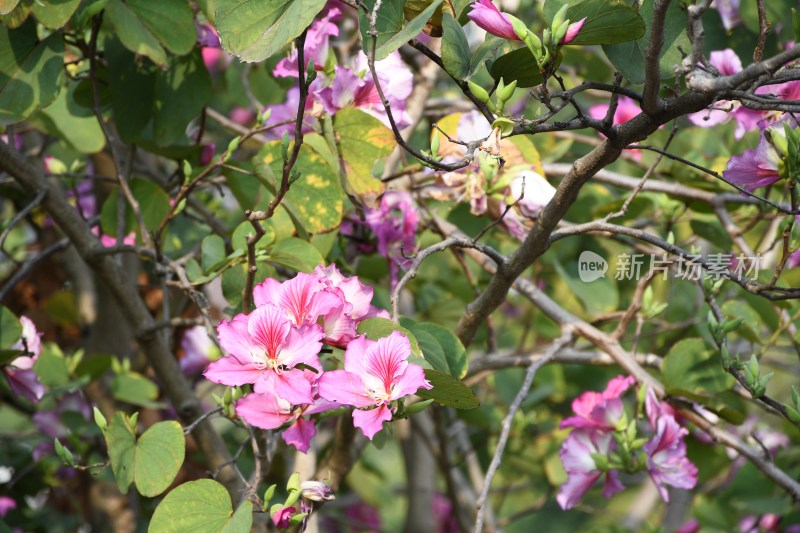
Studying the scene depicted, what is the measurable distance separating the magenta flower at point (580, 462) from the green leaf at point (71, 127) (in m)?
0.87

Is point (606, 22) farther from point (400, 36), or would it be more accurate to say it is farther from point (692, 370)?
point (692, 370)

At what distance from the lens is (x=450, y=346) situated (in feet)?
3.27

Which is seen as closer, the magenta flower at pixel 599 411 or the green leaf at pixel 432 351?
the green leaf at pixel 432 351

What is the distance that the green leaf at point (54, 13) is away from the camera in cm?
109

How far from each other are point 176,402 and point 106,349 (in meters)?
0.58

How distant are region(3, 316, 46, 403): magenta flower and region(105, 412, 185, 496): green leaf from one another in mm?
332

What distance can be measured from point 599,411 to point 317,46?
633 mm

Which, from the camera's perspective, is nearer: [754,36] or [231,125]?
[754,36]

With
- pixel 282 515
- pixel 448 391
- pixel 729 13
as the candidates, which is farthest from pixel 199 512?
pixel 729 13

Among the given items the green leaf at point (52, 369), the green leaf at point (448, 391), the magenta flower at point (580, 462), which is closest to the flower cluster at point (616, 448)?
the magenta flower at point (580, 462)

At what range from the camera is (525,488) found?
2.68 meters

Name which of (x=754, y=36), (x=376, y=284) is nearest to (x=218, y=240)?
(x=376, y=284)

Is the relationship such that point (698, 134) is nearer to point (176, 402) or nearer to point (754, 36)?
point (754, 36)

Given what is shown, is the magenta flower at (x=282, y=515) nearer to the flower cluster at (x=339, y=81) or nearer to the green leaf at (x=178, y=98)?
the flower cluster at (x=339, y=81)
